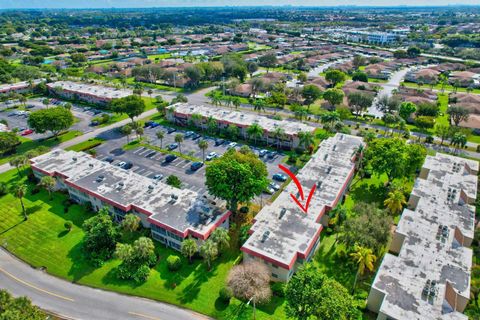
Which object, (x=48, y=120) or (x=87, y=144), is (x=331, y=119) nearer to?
(x=87, y=144)

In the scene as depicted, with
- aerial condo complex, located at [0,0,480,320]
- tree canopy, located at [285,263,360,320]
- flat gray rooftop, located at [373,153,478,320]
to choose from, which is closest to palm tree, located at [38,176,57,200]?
aerial condo complex, located at [0,0,480,320]

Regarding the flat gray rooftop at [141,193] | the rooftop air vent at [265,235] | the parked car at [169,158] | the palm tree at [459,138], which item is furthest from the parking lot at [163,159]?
the palm tree at [459,138]

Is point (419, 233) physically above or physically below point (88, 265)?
above

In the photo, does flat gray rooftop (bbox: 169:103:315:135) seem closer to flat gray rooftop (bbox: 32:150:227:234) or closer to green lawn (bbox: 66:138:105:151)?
green lawn (bbox: 66:138:105:151)

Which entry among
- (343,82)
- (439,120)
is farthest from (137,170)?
(343,82)

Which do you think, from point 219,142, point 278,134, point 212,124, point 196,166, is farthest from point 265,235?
point 212,124

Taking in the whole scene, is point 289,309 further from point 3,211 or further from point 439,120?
point 439,120
